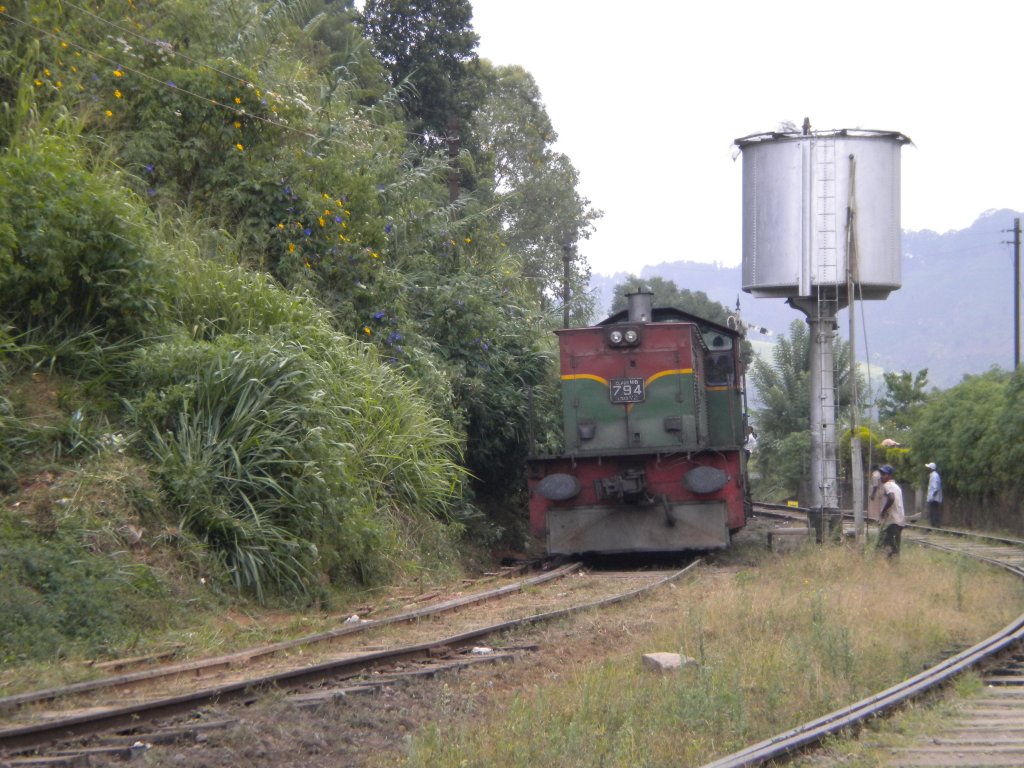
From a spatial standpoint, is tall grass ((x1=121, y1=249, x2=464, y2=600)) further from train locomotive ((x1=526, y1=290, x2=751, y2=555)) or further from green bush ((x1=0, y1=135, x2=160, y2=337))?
train locomotive ((x1=526, y1=290, x2=751, y2=555))

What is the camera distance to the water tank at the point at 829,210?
18.7m

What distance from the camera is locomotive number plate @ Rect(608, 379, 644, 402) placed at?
46.6 feet

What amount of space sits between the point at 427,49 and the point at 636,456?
19.4m

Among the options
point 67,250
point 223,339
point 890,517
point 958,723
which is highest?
point 67,250

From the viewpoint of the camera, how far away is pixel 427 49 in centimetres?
2980

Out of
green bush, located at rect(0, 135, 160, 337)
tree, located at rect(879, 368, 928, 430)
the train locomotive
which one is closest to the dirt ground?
green bush, located at rect(0, 135, 160, 337)

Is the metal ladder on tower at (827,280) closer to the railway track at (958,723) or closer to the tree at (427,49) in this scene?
the railway track at (958,723)

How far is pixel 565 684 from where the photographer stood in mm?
6805

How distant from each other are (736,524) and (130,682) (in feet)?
29.4

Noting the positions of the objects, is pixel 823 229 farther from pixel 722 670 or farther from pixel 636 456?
pixel 722 670

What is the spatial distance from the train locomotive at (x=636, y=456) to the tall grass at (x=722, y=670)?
2.02m

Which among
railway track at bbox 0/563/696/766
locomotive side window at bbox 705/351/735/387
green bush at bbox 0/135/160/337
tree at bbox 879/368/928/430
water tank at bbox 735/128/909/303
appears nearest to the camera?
railway track at bbox 0/563/696/766

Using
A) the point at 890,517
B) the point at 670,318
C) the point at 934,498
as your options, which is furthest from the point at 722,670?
the point at 934,498

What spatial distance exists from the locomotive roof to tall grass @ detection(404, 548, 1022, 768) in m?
4.60
